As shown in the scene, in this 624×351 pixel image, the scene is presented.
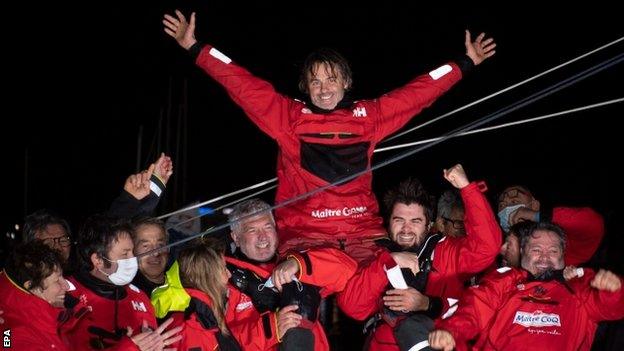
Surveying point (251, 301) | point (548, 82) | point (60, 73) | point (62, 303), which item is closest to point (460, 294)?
point (251, 301)

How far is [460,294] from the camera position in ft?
15.6

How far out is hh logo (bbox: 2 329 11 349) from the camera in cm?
385

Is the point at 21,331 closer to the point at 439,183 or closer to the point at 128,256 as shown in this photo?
the point at 128,256

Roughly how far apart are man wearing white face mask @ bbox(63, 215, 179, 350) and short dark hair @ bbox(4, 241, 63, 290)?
12.8 inches

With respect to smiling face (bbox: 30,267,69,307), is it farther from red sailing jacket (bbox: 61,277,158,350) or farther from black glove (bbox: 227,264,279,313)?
black glove (bbox: 227,264,279,313)

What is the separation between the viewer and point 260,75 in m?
10.2

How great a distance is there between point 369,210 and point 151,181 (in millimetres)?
1293

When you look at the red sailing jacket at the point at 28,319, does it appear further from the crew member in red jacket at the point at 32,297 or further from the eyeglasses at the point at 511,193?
the eyeglasses at the point at 511,193

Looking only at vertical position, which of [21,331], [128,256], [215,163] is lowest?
[21,331]

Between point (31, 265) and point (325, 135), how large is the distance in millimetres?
1742

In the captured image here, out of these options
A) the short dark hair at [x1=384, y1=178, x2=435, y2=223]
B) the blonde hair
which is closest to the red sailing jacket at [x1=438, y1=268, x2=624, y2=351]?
the short dark hair at [x1=384, y1=178, x2=435, y2=223]

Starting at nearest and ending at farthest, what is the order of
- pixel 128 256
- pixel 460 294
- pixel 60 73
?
pixel 128 256, pixel 460 294, pixel 60 73

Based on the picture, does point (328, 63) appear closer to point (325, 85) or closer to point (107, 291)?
point (325, 85)

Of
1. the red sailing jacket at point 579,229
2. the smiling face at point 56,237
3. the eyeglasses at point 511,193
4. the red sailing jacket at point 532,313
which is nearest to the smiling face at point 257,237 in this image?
the red sailing jacket at point 532,313
